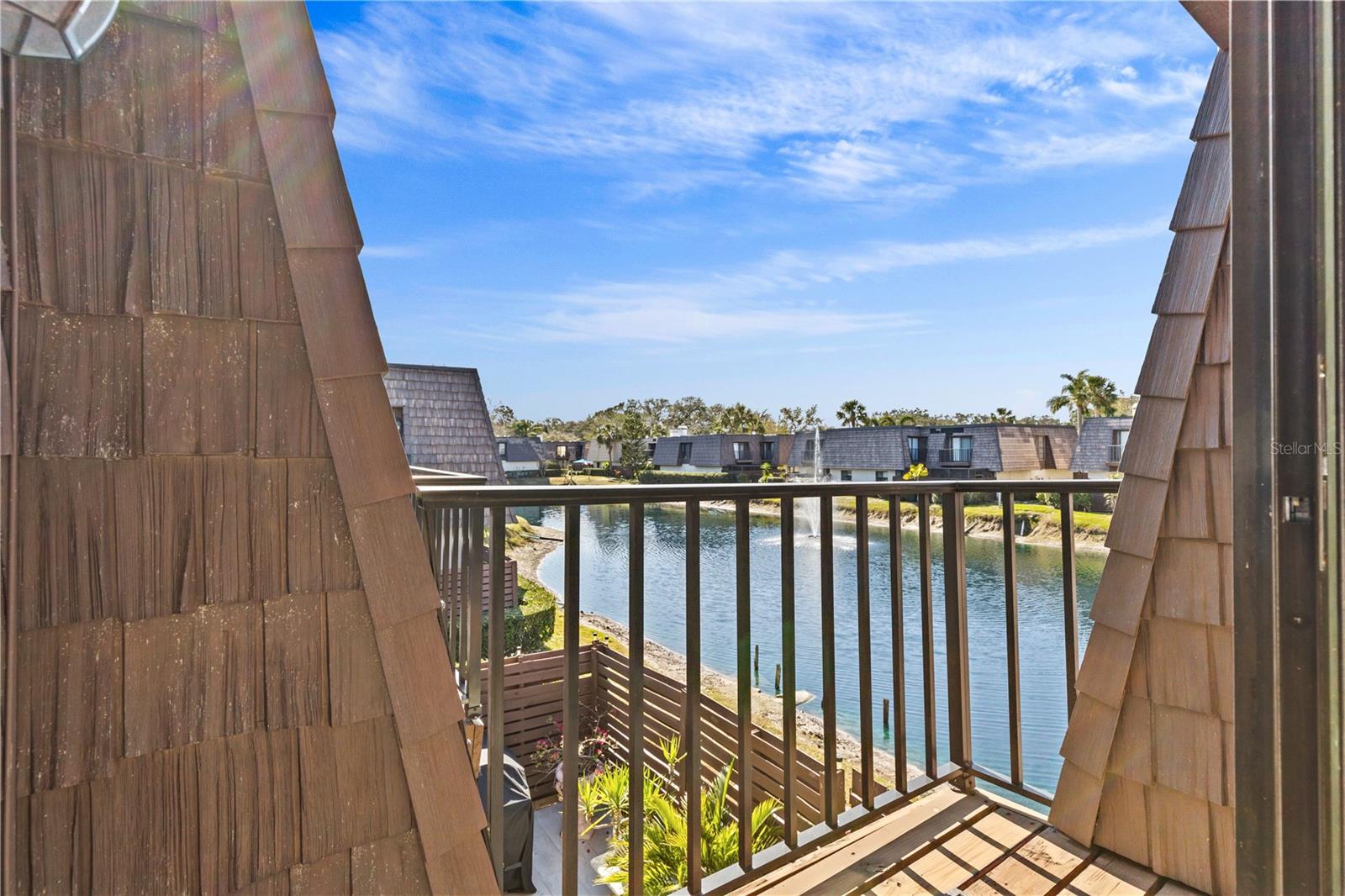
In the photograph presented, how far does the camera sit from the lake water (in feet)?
19.6

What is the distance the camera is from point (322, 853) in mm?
918

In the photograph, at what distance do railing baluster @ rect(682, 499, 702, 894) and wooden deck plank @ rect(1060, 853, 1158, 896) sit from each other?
2.89ft

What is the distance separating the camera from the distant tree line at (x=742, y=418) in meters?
21.8

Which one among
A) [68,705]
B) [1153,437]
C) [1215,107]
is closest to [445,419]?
[68,705]

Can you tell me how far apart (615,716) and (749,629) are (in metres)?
4.36

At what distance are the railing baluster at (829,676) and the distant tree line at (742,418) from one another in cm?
2049

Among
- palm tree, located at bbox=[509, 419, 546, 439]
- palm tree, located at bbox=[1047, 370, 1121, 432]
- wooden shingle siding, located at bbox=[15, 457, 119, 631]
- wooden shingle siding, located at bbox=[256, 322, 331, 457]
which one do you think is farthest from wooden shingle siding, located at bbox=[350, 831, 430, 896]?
palm tree, located at bbox=[509, 419, 546, 439]

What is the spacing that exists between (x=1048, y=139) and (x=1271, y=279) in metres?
4.24

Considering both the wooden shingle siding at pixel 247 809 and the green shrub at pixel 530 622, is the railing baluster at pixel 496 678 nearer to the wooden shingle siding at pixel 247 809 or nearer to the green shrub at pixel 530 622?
the wooden shingle siding at pixel 247 809

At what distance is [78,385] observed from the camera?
79cm

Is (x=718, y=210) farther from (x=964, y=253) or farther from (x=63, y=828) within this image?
(x=63, y=828)

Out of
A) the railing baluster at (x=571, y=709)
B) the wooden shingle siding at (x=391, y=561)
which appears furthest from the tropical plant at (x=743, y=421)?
the wooden shingle siding at (x=391, y=561)

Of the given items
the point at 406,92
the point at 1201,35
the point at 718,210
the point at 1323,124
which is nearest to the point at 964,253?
the point at 718,210

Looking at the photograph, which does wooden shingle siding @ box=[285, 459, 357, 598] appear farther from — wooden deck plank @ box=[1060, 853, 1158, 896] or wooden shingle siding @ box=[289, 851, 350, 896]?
wooden deck plank @ box=[1060, 853, 1158, 896]
